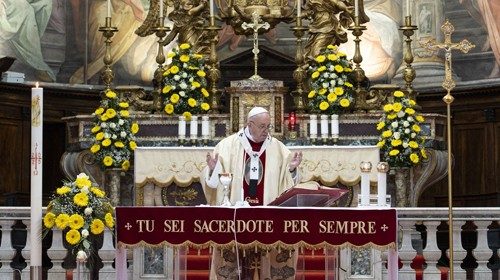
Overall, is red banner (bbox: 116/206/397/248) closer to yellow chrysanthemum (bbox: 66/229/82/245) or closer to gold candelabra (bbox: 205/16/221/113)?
yellow chrysanthemum (bbox: 66/229/82/245)

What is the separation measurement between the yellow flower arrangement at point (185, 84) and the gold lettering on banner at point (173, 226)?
5533 millimetres

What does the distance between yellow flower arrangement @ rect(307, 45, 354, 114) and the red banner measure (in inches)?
223

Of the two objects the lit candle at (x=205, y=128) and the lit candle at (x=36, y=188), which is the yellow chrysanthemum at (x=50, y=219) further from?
the lit candle at (x=205, y=128)

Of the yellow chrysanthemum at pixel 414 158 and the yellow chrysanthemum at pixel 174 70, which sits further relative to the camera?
the yellow chrysanthemum at pixel 174 70

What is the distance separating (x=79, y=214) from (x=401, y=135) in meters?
5.15

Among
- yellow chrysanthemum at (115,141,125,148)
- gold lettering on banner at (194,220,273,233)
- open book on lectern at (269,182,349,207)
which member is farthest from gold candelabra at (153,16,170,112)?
gold lettering on banner at (194,220,273,233)

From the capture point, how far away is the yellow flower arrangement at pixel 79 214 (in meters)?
10.4

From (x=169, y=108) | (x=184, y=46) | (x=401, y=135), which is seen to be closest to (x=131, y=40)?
(x=184, y=46)

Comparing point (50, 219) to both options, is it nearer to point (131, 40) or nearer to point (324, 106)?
point (324, 106)

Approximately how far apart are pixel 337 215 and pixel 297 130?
555cm

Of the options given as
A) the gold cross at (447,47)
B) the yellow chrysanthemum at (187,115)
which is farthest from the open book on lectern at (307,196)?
the yellow chrysanthemum at (187,115)

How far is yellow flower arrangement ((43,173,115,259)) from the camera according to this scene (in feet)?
34.0

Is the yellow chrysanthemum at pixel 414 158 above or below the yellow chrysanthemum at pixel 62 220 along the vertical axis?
above

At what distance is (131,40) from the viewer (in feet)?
63.6
